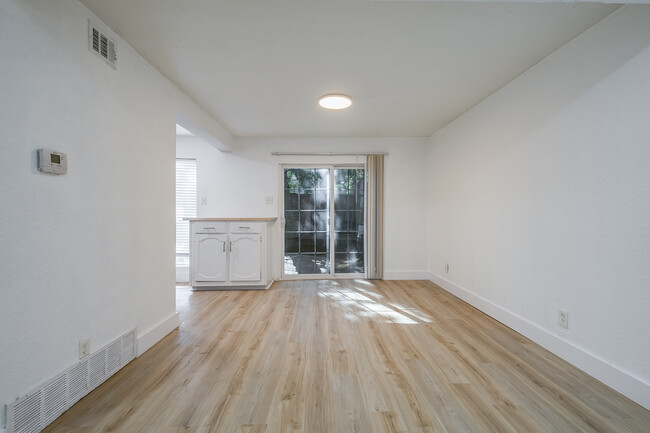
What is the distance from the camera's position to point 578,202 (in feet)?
6.36

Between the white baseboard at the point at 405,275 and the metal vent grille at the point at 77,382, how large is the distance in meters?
3.72

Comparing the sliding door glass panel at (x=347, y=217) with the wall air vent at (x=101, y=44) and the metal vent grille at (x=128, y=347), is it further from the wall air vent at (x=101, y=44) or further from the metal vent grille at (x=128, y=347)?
the wall air vent at (x=101, y=44)

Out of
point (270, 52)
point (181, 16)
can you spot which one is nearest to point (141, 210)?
point (181, 16)

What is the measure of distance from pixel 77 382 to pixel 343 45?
261 centimetres

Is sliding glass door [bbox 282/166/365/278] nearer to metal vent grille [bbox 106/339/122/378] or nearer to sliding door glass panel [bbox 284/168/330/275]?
sliding door glass panel [bbox 284/168/330/275]

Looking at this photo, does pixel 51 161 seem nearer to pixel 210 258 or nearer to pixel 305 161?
pixel 210 258

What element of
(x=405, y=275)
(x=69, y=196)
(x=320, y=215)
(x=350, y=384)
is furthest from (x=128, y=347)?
(x=405, y=275)

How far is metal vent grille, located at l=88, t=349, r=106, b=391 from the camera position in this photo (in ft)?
5.52

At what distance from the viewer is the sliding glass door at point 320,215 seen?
15.2 feet

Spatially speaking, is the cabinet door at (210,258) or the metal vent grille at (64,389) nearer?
the metal vent grille at (64,389)

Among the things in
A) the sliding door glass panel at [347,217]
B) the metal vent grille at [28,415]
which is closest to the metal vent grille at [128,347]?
the metal vent grille at [28,415]

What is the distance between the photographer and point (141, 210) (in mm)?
2164

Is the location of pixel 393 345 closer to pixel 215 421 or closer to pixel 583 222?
pixel 215 421

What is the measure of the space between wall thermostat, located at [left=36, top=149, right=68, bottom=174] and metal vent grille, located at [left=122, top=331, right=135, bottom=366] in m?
1.17
